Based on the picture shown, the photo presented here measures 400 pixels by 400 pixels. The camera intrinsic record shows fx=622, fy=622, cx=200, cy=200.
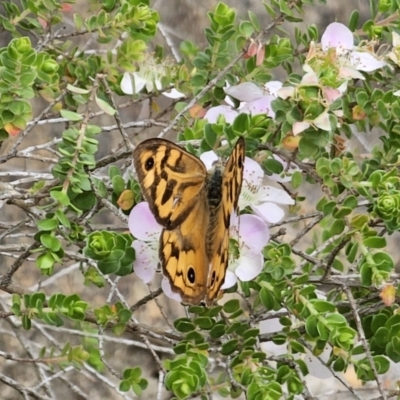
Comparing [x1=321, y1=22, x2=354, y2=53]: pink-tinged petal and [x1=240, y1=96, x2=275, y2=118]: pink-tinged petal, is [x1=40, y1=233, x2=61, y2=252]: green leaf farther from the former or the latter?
[x1=321, y1=22, x2=354, y2=53]: pink-tinged petal

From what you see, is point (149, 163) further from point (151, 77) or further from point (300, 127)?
point (151, 77)

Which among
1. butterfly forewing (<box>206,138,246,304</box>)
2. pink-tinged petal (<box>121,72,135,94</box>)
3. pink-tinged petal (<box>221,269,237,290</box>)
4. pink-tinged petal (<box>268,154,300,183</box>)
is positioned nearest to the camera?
butterfly forewing (<box>206,138,246,304</box>)

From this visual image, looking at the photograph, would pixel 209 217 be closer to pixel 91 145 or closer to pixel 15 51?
pixel 91 145

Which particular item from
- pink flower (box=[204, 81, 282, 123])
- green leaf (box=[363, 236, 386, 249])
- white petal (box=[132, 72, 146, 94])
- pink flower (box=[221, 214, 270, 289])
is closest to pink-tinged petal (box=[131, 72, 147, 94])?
white petal (box=[132, 72, 146, 94])

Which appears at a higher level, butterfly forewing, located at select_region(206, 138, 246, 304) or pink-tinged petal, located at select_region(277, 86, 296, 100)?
pink-tinged petal, located at select_region(277, 86, 296, 100)

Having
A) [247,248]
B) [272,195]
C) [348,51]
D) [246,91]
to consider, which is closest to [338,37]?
[348,51]

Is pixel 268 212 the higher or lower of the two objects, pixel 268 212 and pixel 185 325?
the higher

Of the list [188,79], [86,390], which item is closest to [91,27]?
[188,79]

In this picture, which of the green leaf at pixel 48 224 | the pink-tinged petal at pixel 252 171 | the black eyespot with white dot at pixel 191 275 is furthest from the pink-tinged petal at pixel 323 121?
Answer: the green leaf at pixel 48 224
